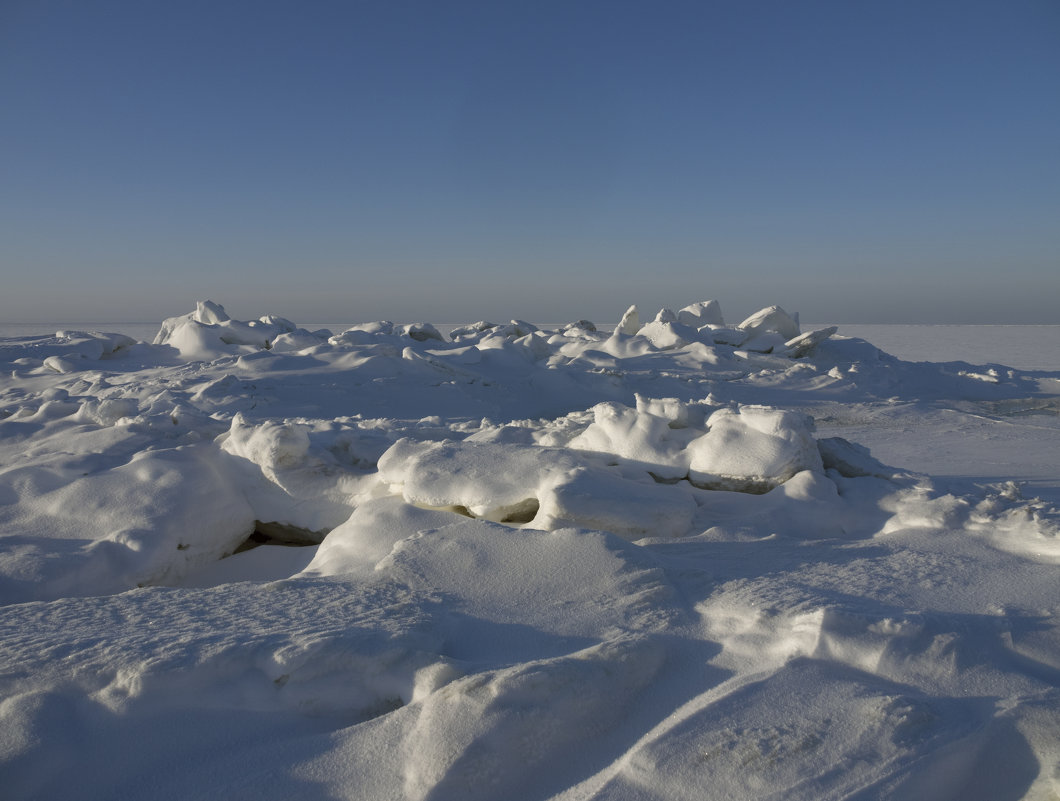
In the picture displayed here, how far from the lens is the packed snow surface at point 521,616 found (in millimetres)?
1407

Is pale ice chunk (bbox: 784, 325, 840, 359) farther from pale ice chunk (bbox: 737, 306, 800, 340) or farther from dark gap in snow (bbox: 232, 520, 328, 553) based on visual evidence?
dark gap in snow (bbox: 232, 520, 328, 553)

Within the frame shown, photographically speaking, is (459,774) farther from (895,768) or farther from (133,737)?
(895,768)

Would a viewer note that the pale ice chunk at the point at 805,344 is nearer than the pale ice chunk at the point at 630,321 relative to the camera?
Yes

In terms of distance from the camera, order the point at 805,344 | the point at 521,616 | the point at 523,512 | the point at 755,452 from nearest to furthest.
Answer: the point at 521,616
the point at 523,512
the point at 755,452
the point at 805,344

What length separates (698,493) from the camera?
3287mm

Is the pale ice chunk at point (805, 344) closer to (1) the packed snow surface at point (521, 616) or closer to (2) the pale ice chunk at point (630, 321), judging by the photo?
(2) the pale ice chunk at point (630, 321)

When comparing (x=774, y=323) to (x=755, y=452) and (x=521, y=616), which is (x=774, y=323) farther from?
(x=521, y=616)

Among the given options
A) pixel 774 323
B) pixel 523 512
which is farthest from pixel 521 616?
pixel 774 323

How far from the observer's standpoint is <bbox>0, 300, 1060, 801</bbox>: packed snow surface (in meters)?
1.41

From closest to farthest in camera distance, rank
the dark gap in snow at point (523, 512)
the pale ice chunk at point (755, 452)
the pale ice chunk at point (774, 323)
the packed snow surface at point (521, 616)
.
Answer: the packed snow surface at point (521, 616) → the dark gap in snow at point (523, 512) → the pale ice chunk at point (755, 452) → the pale ice chunk at point (774, 323)

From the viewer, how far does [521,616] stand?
1995mm

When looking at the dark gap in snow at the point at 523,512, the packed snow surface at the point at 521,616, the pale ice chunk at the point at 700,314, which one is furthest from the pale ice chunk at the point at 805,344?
the dark gap in snow at the point at 523,512

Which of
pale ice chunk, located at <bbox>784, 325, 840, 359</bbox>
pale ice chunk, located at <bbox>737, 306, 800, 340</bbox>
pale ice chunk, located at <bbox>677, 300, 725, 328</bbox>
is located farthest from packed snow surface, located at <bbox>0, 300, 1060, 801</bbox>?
pale ice chunk, located at <bbox>677, 300, 725, 328</bbox>

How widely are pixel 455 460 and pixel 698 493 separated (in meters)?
1.15
